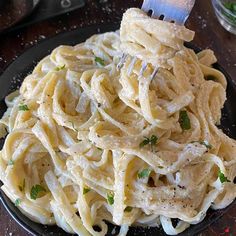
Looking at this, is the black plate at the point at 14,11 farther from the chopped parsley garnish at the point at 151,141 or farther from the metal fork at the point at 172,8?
the chopped parsley garnish at the point at 151,141

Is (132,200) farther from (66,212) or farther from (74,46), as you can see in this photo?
(74,46)

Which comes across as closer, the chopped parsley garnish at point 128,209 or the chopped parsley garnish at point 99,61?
the chopped parsley garnish at point 128,209

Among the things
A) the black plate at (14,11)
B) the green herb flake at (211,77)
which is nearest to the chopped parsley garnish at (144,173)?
the green herb flake at (211,77)

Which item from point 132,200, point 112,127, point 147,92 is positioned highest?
point 147,92

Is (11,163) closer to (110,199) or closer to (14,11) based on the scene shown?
(110,199)

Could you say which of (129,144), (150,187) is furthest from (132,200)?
(129,144)

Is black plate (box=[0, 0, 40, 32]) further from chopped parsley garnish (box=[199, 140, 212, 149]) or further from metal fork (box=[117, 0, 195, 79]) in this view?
chopped parsley garnish (box=[199, 140, 212, 149])
